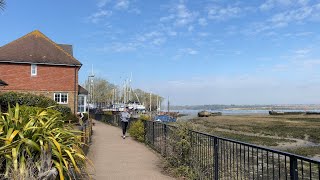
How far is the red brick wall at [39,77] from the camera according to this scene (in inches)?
1391

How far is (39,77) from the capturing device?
36219 mm

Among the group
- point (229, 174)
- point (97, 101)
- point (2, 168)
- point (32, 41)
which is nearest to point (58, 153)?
point (2, 168)

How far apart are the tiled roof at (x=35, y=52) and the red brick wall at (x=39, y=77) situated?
642 mm

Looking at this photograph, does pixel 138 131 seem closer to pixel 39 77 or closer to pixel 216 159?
pixel 216 159

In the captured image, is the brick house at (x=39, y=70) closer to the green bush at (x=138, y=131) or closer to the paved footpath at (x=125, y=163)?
the green bush at (x=138, y=131)

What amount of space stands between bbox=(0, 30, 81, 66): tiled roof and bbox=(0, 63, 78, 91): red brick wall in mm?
642

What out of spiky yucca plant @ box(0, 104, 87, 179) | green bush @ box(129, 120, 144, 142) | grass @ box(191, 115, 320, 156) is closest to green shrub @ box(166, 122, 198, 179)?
grass @ box(191, 115, 320, 156)

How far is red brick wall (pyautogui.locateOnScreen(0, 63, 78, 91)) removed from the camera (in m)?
35.3

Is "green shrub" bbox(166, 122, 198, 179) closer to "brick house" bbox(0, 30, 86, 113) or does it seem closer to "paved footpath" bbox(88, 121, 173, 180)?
"paved footpath" bbox(88, 121, 173, 180)

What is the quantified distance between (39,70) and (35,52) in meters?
2.40

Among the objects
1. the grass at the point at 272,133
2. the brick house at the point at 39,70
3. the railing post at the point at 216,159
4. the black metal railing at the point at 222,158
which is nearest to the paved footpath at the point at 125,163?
the black metal railing at the point at 222,158

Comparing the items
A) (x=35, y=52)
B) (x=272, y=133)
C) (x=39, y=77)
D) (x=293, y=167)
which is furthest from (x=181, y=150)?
(x=35, y=52)

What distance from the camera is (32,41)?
38219 millimetres

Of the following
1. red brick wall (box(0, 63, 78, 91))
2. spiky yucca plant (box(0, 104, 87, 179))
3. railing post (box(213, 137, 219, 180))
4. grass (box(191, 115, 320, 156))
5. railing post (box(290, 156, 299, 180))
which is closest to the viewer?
railing post (box(290, 156, 299, 180))
